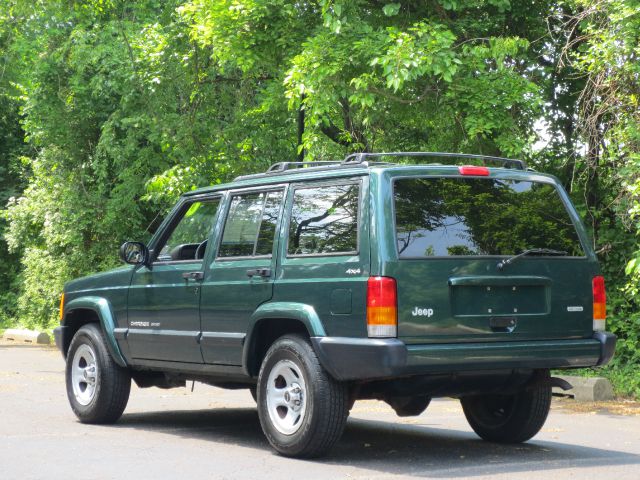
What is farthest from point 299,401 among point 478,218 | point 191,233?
point 191,233

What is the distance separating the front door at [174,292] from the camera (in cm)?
900

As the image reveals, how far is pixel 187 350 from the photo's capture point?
29.5 ft

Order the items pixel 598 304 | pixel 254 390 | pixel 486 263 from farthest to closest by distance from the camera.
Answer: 1. pixel 254 390
2. pixel 598 304
3. pixel 486 263

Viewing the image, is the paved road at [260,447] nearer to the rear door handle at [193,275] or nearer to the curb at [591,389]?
the curb at [591,389]

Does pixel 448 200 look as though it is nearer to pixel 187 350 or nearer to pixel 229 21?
pixel 187 350

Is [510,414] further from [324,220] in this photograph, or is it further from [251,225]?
[251,225]

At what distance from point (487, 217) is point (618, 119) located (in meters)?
5.56

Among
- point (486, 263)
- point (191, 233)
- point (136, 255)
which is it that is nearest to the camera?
point (486, 263)

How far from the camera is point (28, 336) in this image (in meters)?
24.8

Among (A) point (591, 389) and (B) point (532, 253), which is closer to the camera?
(B) point (532, 253)

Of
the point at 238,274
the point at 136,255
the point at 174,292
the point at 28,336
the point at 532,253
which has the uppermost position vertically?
the point at 136,255

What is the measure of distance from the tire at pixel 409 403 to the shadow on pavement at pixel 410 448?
1.16ft

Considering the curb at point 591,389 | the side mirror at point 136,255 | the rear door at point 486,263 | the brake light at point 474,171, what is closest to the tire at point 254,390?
the side mirror at point 136,255

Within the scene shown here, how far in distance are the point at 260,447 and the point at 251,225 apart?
5.64 ft
